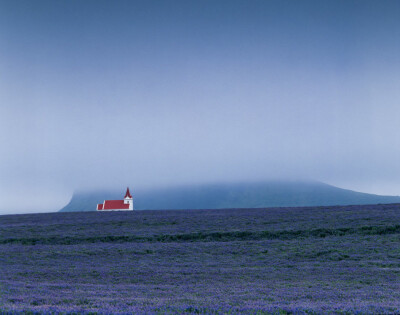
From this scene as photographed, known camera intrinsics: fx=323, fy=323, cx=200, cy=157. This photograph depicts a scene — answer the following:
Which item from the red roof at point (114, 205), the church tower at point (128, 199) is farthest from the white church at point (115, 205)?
the church tower at point (128, 199)

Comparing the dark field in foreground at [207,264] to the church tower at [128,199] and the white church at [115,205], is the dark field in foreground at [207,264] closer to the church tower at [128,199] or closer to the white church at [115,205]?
the white church at [115,205]

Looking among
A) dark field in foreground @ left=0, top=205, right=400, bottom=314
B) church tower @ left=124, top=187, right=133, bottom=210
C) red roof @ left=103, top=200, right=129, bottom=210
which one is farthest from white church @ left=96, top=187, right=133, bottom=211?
dark field in foreground @ left=0, top=205, right=400, bottom=314

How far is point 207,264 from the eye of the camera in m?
21.2

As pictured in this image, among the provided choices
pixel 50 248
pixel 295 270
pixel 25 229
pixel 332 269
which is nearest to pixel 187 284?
pixel 295 270

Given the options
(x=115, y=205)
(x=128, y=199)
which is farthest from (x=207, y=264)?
(x=128, y=199)

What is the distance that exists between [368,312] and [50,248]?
26.2m

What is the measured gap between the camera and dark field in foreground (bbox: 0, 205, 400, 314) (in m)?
11.2

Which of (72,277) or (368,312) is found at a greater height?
(368,312)

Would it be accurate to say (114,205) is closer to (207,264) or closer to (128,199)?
(128,199)

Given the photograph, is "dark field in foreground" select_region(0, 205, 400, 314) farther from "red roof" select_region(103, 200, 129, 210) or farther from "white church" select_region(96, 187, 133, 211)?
Answer: "red roof" select_region(103, 200, 129, 210)

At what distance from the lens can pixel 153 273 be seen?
18734mm

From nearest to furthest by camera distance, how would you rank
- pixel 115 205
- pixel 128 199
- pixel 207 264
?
pixel 207 264 → pixel 115 205 → pixel 128 199

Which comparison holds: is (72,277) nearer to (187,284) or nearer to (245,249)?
(187,284)

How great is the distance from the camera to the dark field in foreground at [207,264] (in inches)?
440
